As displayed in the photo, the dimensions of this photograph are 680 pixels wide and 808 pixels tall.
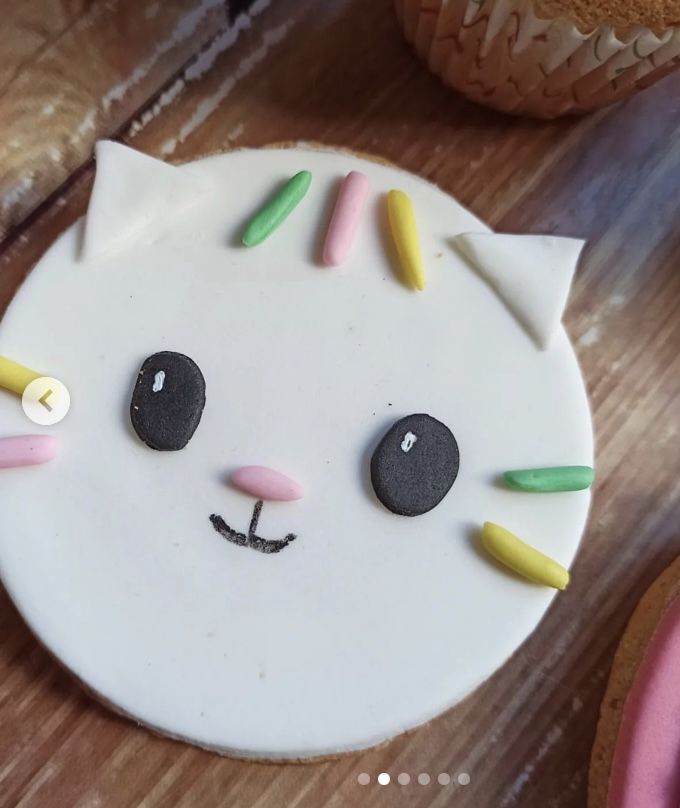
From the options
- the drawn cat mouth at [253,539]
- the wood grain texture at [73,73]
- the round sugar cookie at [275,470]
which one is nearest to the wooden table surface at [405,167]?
the wood grain texture at [73,73]

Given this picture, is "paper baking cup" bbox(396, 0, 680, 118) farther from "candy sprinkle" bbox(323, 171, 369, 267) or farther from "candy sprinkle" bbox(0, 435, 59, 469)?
"candy sprinkle" bbox(0, 435, 59, 469)

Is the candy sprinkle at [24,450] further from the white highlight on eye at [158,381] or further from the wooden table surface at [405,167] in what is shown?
the wooden table surface at [405,167]

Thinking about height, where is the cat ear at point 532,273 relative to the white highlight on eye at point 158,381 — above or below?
above

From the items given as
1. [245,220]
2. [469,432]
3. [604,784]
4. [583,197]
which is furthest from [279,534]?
[583,197]

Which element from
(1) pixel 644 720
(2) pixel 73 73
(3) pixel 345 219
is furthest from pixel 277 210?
(1) pixel 644 720

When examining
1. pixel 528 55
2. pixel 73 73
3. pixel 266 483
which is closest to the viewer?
pixel 266 483

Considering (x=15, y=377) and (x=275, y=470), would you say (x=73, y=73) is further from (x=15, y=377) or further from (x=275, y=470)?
(x=275, y=470)

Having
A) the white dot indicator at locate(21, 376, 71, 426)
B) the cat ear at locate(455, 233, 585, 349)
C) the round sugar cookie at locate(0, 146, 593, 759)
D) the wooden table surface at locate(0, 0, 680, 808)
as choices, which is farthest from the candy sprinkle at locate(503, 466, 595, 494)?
the white dot indicator at locate(21, 376, 71, 426)
